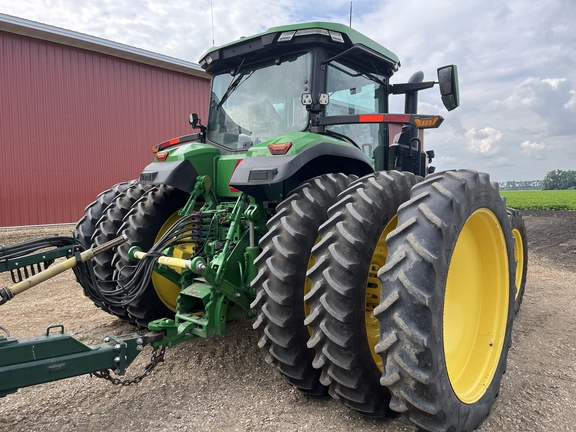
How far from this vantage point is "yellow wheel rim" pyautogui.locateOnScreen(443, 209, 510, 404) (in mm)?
2502

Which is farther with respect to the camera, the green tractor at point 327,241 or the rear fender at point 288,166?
the rear fender at point 288,166

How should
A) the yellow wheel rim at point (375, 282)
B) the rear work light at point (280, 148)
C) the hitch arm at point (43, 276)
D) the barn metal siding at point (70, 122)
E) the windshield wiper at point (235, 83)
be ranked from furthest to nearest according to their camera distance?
the barn metal siding at point (70, 122) → the windshield wiper at point (235, 83) → the rear work light at point (280, 148) → the yellow wheel rim at point (375, 282) → the hitch arm at point (43, 276)

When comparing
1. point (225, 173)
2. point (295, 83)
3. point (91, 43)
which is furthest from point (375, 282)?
point (91, 43)

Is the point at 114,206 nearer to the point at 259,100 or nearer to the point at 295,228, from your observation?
the point at 259,100

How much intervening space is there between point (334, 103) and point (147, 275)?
1.91 m

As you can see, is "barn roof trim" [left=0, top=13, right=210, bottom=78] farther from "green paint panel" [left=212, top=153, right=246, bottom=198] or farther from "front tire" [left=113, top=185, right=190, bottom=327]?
"green paint panel" [left=212, top=153, right=246, bottom=198]

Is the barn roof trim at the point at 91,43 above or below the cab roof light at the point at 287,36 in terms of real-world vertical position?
above

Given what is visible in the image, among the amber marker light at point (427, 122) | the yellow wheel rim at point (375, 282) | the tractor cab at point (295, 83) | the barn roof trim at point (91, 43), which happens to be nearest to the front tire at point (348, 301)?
the yellow wheel rim at point (375, 282)

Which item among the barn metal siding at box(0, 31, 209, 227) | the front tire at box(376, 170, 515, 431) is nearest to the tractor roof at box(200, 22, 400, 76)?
the front tire at box(376, 170, 515, 431)

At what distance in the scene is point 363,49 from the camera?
3.37m

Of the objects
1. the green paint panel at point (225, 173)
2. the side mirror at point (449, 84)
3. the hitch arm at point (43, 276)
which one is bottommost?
the hitch arm at point (43, 276)

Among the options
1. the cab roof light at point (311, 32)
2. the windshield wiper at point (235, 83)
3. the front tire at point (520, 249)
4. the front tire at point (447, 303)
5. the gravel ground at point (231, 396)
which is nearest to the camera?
the front tire at point (447, 303)

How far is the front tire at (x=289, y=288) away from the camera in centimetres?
253

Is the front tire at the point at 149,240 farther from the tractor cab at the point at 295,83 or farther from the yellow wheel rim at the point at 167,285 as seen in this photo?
the tractor cab at the point at 295,83
